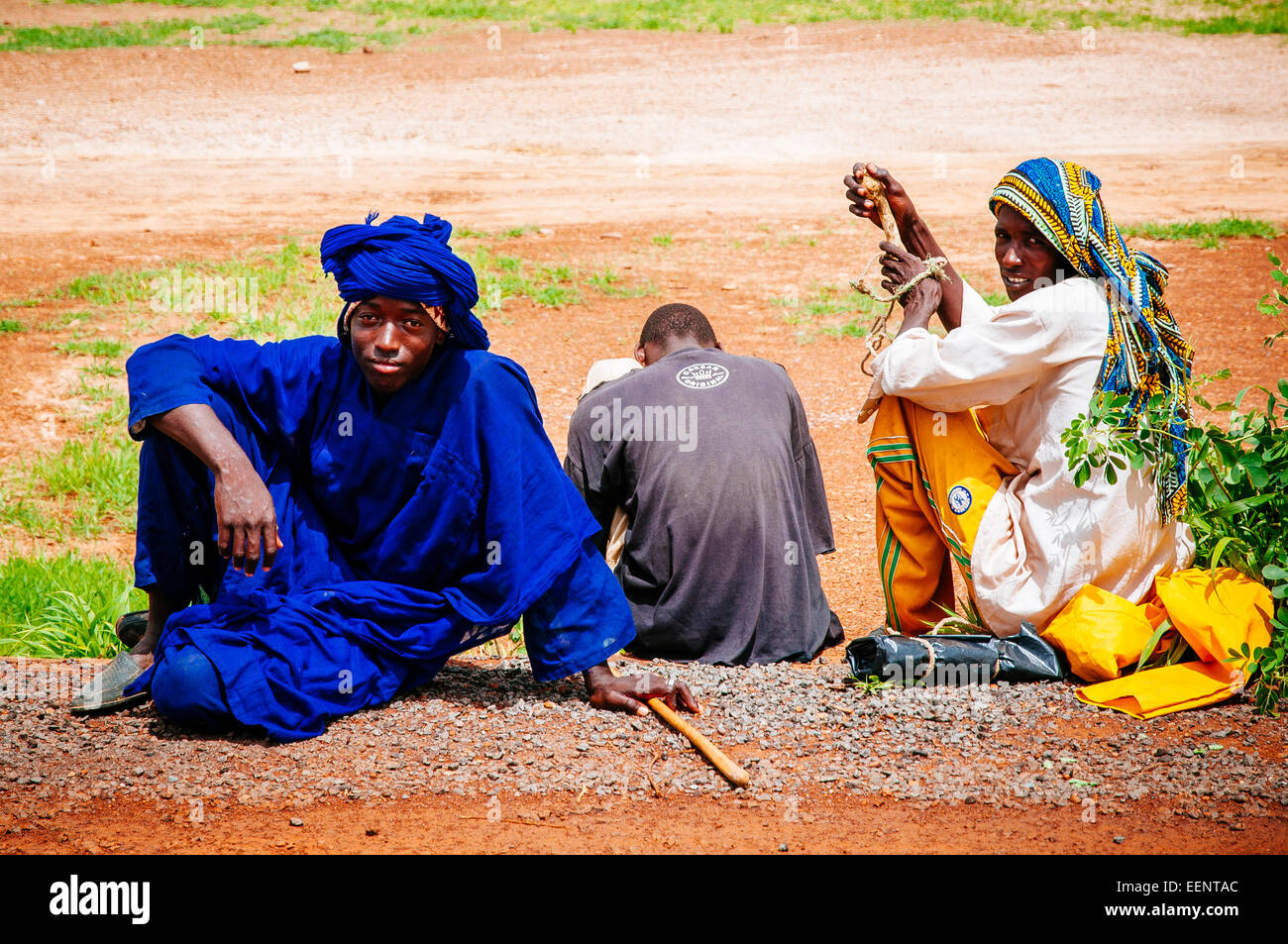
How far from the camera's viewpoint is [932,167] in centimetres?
1415

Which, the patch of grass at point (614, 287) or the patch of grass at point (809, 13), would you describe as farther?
the patch of grass at point (809, 13)

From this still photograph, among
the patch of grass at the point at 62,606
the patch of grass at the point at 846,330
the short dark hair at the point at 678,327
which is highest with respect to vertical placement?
the short dark hair at the point at 678,327

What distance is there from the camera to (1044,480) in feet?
12.9

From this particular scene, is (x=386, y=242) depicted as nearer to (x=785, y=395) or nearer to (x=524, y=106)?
(x=785, y=395)

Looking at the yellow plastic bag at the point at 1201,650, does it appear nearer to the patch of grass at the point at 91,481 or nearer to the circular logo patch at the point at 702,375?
the circular logo patch at the point at 702,375

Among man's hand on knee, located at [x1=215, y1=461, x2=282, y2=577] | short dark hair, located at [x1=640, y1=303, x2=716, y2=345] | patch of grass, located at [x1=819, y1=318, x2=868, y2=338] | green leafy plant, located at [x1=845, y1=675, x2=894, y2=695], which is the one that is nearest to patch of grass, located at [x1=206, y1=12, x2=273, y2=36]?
patch of grass, located at [x1=819, y1=318, x2=868, y2=338]

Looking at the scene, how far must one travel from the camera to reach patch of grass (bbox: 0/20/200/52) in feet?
60.1

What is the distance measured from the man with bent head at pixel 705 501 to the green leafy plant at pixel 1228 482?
1159mm

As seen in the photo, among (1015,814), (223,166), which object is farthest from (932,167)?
(1015,814)

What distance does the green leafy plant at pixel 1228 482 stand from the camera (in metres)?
3.61

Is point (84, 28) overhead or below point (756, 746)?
overhead

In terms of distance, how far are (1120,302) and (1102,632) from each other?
1003mm

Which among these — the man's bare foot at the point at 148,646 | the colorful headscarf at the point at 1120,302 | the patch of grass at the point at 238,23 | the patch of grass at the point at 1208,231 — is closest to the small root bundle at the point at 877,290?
the colorful headscarf at the point at 1120,302

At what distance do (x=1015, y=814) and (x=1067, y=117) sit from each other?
1496 centimetres
